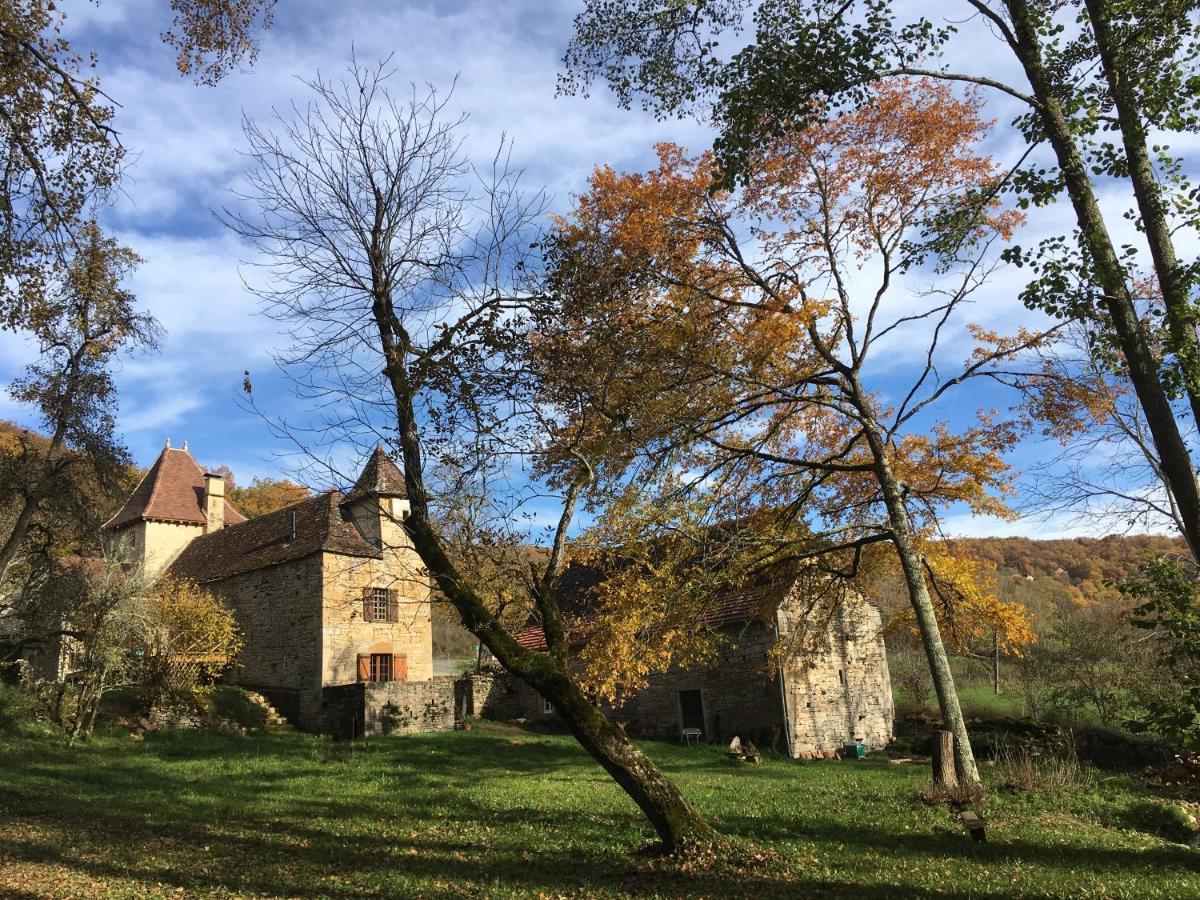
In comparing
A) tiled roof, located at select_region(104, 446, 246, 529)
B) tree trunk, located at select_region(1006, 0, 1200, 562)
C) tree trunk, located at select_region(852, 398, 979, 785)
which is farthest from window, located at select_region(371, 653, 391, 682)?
tree trunk, located at select_region(1006, 0, 1200, 562)

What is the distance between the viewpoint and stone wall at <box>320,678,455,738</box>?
2141cm

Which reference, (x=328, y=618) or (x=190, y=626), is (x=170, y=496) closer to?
(x=328, y=618)

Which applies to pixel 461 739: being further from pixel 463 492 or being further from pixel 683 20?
pixel 683 20

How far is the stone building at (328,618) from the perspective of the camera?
2230cm

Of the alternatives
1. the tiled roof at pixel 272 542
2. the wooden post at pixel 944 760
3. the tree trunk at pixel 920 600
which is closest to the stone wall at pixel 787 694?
the tree trunk at pixel 920 600

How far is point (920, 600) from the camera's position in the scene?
13.4m

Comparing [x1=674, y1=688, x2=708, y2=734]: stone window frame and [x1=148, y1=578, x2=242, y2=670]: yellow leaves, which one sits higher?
[x1=148, y1=578, x2=242, y2=670]: yellow leaves

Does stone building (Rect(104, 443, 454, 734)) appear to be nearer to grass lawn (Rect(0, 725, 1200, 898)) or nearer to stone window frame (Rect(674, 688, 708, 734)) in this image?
grass lawn (Rect(0, 725, 1200, 898))

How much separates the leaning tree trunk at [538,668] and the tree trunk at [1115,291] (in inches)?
Result: 207

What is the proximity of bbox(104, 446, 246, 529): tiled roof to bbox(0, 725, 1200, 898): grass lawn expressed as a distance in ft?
61.3

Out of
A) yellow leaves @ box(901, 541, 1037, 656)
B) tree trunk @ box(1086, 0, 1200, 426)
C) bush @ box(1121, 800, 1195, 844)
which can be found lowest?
bush @ box(1121, 800, 1195, 844)

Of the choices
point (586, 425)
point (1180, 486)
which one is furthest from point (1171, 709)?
point (586, 425)

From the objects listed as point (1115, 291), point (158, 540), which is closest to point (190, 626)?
point (158, 540)

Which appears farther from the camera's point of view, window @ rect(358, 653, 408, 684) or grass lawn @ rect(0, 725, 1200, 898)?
window @ rect(358, 653, 408, 684)
